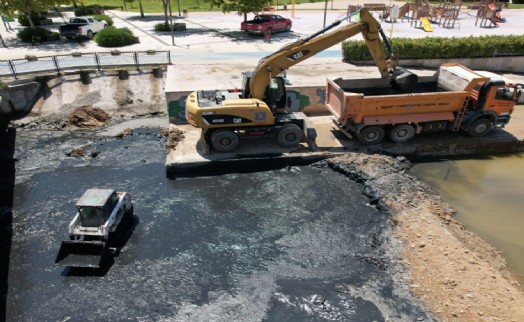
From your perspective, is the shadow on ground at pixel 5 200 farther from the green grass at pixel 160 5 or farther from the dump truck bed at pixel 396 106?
the green grass at pixel 160 5

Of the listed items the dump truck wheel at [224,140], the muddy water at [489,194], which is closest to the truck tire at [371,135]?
the muddy water at [489,194]

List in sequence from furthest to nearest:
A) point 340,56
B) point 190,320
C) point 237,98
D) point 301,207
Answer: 1. point 340,56
2. point 237,98
3. point 301,207
4. point 190,320

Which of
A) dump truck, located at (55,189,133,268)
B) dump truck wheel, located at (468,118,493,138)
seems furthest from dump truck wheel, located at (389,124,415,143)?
dump truck, located at (55,189,133,268)

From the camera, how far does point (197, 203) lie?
11.6 meters

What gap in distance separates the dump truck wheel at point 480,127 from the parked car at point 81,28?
25.6 metres

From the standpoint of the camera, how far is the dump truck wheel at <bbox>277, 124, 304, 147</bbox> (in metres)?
13.4

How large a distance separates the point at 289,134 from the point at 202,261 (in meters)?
5.99

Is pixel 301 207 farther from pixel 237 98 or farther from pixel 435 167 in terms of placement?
pixel 435 167

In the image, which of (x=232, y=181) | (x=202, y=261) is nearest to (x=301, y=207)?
(x=232, y=181)

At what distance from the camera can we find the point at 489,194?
11875 mm

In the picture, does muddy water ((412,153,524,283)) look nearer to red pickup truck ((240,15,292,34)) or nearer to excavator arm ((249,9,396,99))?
excavator arm ((249,9,396,99))

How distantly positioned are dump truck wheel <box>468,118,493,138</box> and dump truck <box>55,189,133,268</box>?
512 inches

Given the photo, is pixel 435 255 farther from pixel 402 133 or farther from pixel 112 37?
pixel 112 37

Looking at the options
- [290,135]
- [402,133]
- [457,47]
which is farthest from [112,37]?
[457,47]
